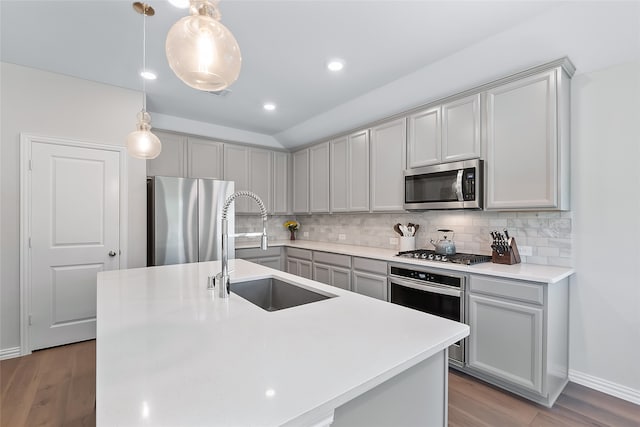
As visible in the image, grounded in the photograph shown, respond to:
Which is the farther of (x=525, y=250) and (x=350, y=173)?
(x=350, y=173)

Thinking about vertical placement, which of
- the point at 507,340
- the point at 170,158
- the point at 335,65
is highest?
the point at 335,65

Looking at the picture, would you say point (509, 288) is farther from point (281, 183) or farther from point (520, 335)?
point (281, 183)

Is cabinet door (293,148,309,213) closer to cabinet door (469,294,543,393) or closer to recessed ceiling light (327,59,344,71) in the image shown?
recessed ceiling light (327,59,344,71)

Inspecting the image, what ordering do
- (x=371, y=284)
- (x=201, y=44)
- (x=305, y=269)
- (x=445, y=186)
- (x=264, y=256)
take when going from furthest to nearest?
1. (x=264, y=256)
2. (x=305, y=269)
3. (x=371, y=284)
4. (x=445, y=186)
5. (x=201, y=44)

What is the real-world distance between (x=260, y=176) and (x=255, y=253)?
4.12 feet

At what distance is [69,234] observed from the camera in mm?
3004

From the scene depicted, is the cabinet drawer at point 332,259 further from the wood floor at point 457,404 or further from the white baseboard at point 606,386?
the white baseboard at point 606,386

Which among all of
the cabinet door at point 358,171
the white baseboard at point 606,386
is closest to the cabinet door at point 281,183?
the cabinet door at point 358,171

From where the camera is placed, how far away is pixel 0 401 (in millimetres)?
2123

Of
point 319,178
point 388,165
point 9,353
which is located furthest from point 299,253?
point 9,353

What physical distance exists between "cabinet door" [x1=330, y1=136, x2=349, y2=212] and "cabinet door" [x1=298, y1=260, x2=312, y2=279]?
2.71 ft

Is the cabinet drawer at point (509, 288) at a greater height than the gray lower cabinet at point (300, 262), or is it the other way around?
the cabinet drawer at point (509, 288)

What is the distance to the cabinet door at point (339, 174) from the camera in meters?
3.97

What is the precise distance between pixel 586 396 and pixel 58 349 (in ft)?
14.9
